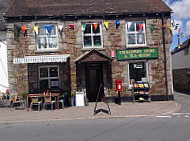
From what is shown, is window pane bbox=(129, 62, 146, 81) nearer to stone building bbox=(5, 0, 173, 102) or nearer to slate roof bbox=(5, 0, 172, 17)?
stone building bbox=(5, 0, 173, 102)

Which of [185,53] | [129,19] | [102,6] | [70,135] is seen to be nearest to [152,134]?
[70,135]

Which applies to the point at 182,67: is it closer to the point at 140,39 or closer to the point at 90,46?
the point at 140,39

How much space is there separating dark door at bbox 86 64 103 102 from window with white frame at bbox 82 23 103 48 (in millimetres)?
1385

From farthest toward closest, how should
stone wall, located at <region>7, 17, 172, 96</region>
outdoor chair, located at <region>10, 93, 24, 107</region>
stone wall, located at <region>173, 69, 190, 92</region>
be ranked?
stone wall, located at <region>173, 69, 190, 92</region>, stone wall, located at <region>7, 17, 172, 96</region>, outdoor chair, located at <region>10, 93, 24, 107</region>

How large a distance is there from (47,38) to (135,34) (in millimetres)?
5741

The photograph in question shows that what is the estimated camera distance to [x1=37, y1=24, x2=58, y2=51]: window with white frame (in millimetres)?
12367

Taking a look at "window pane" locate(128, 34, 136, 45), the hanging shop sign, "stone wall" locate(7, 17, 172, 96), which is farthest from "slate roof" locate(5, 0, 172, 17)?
the hanging shop sign

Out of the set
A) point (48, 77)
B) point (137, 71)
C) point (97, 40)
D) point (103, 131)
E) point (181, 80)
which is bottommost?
point (103, 131)

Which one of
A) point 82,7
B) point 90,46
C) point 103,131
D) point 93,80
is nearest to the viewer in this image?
point 103,131

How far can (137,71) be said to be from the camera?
505 inches

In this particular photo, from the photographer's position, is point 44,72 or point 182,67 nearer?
point 44,72

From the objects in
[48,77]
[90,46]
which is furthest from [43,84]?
[90,46]

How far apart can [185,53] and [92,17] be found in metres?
11.1

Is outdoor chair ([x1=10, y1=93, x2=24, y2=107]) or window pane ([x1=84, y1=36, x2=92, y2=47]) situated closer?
outdoor chair ([x1=10, y1=93, x2=24, y2=107])
